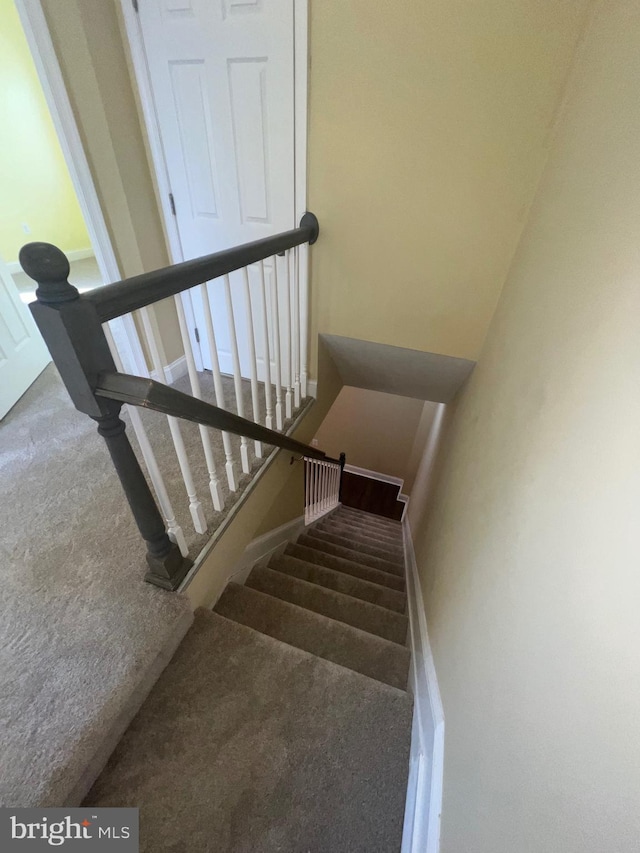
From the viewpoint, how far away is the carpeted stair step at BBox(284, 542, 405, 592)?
278 centimetres

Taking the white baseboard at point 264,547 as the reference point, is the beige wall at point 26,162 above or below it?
above

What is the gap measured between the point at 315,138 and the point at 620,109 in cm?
124

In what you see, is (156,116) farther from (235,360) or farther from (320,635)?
(320,635)

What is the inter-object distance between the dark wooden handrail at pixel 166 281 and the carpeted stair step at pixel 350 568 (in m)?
2.23

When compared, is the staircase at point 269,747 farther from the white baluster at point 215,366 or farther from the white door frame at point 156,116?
the white door frame at point 156,116

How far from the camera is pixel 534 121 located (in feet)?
4.78

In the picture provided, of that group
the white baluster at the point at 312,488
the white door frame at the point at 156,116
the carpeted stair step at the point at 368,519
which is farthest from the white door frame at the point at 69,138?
the carpeted stair step at the point at 368,519

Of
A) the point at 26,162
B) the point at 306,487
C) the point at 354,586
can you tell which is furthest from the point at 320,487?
the point at 26,162

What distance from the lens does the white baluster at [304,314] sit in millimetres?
2034

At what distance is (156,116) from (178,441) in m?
1.82

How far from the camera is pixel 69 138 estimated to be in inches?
68.5

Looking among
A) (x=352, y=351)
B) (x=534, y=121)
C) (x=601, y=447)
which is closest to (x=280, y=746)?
(x=601, y=447)

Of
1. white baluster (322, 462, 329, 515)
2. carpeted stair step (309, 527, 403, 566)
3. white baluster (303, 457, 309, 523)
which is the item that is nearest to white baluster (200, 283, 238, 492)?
white baluster (303, 457, 309, 523)

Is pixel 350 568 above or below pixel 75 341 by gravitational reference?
below
